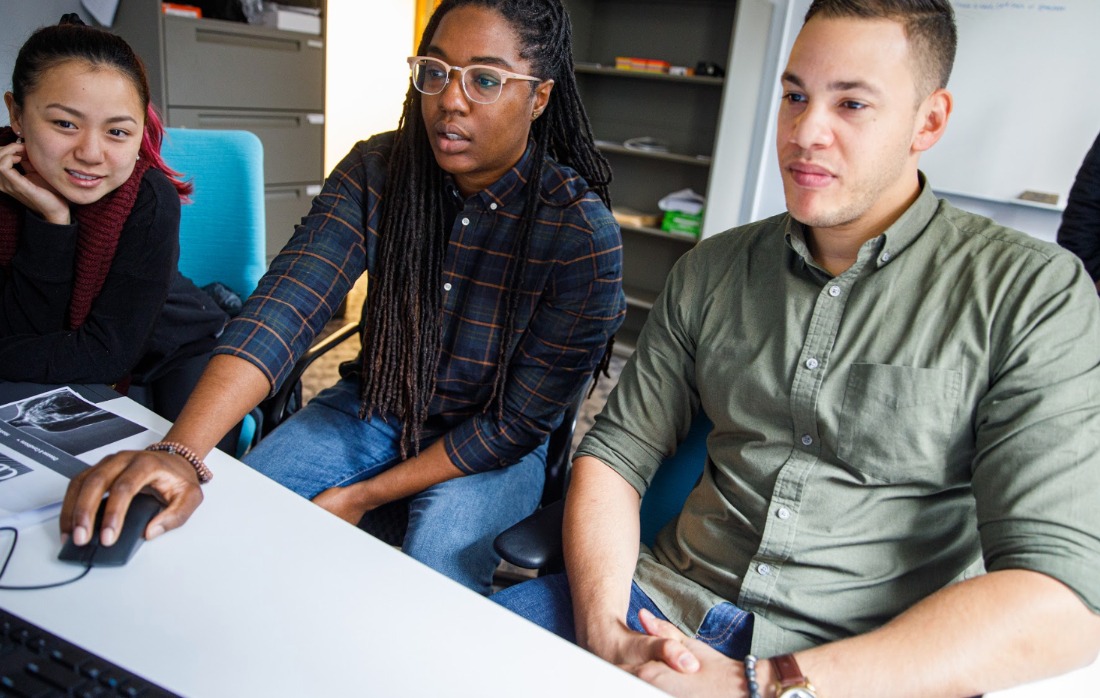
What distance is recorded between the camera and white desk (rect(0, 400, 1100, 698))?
2.42 ft

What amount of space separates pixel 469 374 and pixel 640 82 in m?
2.99

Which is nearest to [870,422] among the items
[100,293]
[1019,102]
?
[100,293]

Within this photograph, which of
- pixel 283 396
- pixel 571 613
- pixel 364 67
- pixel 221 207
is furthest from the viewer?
pixel 364 67

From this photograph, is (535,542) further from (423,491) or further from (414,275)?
(414,275)

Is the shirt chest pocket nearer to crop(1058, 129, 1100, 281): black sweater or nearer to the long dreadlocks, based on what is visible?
the long dreadlocks

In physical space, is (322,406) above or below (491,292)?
below

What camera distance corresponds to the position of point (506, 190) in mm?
1545

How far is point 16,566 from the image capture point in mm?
830

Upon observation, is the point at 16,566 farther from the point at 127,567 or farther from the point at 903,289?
the point at 903,289

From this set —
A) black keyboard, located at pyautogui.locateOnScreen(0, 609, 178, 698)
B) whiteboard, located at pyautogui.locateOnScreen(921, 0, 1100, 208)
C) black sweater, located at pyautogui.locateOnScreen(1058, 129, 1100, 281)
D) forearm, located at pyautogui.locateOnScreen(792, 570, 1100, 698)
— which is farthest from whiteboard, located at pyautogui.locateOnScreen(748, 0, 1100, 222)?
black keyboard, located at pyautogui.locateOnScreen(0, 609, 178, 698)

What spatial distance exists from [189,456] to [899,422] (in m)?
0.93

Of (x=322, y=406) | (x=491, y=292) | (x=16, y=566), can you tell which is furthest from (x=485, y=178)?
(x=16, y=566)

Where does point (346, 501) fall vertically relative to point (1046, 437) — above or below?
below

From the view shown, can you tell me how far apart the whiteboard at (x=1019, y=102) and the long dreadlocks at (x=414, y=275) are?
2207 mm
